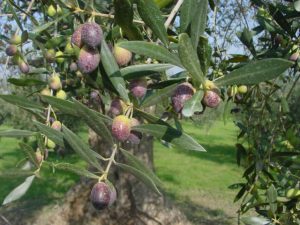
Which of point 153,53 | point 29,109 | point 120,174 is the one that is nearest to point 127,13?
point 153,53

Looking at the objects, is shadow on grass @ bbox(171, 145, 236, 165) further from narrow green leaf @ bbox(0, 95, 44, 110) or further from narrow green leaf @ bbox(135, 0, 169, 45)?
narrow green leaf @ bbox(135, 0, 169, 45)

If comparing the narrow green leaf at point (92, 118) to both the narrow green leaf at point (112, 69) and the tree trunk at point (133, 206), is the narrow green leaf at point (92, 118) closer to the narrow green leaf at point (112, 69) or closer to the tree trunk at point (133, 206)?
the narrow green leaf at point (112, 69)

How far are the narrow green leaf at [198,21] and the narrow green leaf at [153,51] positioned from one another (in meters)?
0.06

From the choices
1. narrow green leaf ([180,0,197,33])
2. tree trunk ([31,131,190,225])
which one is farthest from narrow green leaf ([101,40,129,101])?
tree trunk ([31,131,190,225])

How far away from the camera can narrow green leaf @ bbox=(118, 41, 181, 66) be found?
2.19ft

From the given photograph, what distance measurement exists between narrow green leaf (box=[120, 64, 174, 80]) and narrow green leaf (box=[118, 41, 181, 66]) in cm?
6

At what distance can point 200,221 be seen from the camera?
20.8 feet

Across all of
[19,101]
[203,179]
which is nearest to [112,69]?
[19,101]

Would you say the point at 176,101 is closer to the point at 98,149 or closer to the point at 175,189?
the point at 98,149

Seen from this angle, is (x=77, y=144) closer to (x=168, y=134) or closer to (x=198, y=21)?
(x=168, y=134)

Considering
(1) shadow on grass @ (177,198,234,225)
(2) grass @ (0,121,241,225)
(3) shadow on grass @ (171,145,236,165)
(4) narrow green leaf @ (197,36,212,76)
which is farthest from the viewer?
(3) shadow on grass @ (171,145,236,165)

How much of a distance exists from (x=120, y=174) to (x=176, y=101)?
4718 millimetres

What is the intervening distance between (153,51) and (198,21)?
0.29ft

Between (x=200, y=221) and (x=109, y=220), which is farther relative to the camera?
(x=200, y=221)
